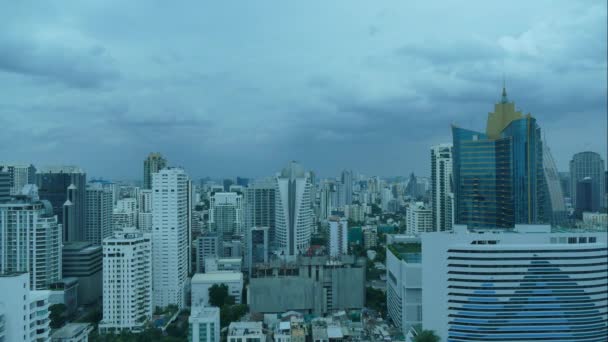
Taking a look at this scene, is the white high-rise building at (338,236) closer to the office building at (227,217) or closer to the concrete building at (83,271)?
the office building at (227,217)

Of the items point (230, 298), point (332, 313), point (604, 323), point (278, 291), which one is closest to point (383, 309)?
point (332, 313)

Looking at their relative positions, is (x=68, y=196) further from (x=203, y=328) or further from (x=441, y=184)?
(x=441, y=184)

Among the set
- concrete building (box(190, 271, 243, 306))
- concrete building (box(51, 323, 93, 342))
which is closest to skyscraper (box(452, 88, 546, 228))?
concrete building (box(190, 271, 243, 306))

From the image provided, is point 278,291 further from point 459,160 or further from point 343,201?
point 343,201

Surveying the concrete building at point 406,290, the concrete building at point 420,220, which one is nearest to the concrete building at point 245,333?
the concrete building at point 406,290

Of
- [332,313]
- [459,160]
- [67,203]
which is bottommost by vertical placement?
[332,313]

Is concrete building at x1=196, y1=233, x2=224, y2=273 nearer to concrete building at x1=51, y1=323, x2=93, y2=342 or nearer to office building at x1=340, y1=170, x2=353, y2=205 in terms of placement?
concrete building at x1=51, y1=323, x2=93, y2=342
